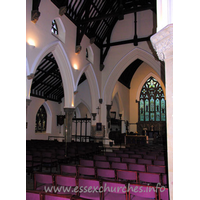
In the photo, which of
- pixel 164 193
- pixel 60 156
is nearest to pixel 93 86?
pixel 60 156

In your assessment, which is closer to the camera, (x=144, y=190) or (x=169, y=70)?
(x=169, y=70)

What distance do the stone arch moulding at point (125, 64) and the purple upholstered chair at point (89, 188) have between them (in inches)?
557

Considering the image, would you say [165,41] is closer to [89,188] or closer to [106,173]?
[89,188]

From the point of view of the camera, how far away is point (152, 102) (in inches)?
995

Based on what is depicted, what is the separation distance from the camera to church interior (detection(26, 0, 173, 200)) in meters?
3.47

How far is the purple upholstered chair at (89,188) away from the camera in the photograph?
3.25 meters

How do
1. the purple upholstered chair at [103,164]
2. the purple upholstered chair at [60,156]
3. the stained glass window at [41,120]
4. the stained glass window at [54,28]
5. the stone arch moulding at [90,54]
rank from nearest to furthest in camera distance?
Result: 1. the purple upholstered chair at [103,164]
2. the purple upholstered chair at [60,156]
3. the stained glass window at [54,28]
4. the stone arch moulding at [90,54]
5. the stained glass window at [41,120]

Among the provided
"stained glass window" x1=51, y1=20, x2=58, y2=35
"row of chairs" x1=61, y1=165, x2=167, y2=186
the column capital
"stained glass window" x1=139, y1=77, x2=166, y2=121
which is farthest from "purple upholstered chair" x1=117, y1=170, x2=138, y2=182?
"stained glass window" x1=139, y1=77, x2=166, y2=121

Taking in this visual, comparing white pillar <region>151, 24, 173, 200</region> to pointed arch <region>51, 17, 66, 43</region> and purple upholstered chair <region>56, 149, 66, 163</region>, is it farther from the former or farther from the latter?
pointed arch <region>51, 17, 66, 43</region>

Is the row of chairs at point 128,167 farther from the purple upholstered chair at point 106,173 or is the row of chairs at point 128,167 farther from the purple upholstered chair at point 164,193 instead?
the purple upholstered chair at point 164,193

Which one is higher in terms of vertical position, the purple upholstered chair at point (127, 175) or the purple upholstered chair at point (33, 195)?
the purple upholstered chair at point (33, 195)

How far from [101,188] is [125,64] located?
1510cm

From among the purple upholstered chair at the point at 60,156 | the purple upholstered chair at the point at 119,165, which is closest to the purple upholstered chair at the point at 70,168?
the purple upholstered chair at the point at 119,165
